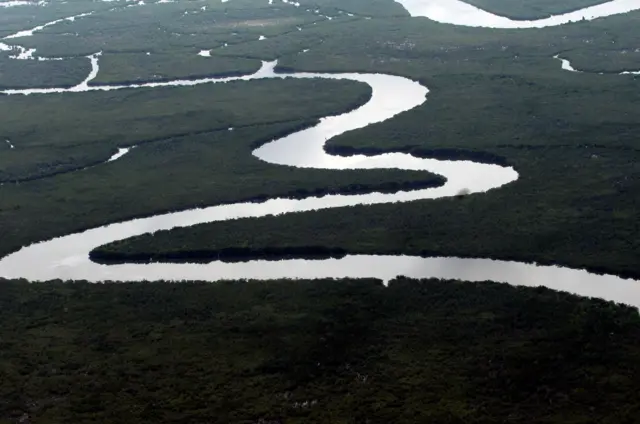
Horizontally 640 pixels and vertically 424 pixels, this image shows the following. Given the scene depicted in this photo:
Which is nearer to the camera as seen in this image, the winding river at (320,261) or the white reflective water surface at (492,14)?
the winding river at (320,261)

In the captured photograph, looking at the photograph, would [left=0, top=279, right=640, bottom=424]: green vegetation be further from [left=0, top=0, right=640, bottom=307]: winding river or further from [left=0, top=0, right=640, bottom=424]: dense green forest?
[left=0, top=0, right=640, bottom=307]: winding river

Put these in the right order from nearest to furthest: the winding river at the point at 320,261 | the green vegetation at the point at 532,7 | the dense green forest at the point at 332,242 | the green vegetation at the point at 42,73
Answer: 1. the dense green forest at the point at 332,242
2. the winding river at the point at 320,261
3. the green vegetation at the point at 42,73
4. the green vegetation at the point at 532,7

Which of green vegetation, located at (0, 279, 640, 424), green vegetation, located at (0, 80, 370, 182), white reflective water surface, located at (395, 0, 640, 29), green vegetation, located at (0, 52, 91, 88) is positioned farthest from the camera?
white reflective water surface, located at (395, 0, 640, 29)

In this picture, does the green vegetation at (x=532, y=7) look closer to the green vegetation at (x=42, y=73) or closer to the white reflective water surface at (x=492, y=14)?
the white reflective water surface at (x=492, y=14)

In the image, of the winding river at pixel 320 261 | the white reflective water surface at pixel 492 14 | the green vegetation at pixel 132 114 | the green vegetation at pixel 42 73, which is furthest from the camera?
the white reflective water surface at pixel 492 14

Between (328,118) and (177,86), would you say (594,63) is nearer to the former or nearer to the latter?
(328,118)

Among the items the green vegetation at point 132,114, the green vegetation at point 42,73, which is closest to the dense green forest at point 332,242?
the green vegetation at point 132,114

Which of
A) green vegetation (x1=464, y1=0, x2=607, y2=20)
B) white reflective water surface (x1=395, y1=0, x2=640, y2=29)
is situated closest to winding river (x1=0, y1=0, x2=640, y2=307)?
white reflective water surface (x1=395, y1=0, x2=640, y2=29)
